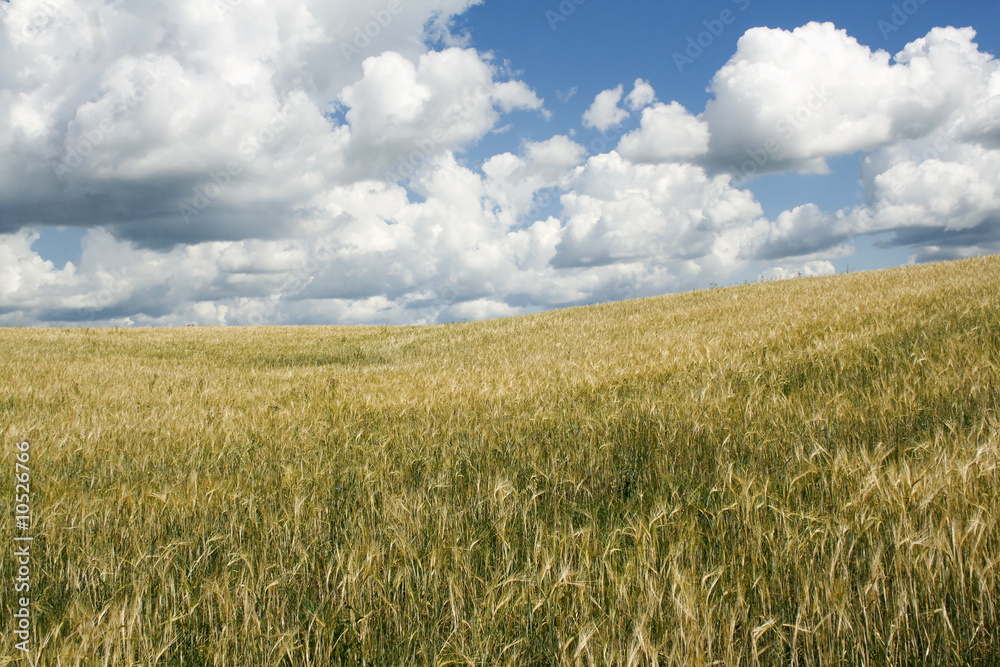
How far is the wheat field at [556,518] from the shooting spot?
6.56 ft

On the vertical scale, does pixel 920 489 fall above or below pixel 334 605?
above

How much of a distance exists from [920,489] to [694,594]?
57.0 inches

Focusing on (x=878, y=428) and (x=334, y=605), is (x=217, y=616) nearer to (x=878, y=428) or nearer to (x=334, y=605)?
(x=334, y=605)

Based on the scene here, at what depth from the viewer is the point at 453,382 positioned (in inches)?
290

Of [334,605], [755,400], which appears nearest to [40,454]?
[334,605]

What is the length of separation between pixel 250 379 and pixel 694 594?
9380 mm

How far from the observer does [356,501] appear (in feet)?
11.1

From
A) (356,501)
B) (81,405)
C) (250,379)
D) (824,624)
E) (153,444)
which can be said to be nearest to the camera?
(824,624)

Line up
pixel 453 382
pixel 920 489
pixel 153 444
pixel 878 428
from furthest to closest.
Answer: pixel 453 382 < pixel 153 444 < pixel 878 428 < pixel 920 489

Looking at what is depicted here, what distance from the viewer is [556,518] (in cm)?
279

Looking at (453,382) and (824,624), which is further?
(453,382)

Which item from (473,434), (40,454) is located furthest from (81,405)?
(473,434)

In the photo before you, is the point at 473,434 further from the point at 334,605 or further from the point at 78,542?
the point at 78,542

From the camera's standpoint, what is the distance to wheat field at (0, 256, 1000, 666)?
2.00 metres
